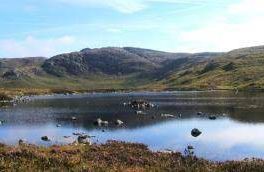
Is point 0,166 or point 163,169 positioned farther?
point 163,169

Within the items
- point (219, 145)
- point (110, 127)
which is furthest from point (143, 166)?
point (110, 127)

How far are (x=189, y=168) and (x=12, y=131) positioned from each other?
53901 mm

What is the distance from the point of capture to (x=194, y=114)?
107 meters

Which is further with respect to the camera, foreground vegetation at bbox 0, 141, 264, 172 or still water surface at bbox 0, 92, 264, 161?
still water surface at bbox 0, 92, 264, 161

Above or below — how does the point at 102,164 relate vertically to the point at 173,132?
above

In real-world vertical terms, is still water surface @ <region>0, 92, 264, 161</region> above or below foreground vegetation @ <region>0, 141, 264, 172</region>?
below

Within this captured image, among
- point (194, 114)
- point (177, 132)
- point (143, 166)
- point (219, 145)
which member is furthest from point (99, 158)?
point (194, 114)

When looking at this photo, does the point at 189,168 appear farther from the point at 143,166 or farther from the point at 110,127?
the point at 110,127

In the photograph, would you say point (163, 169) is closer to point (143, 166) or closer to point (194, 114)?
point (143, 166)

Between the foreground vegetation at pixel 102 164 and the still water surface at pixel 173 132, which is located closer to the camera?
the foreground vegetation at pixel 102 164

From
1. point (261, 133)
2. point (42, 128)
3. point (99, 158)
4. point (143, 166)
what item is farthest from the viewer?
point (42, 128)

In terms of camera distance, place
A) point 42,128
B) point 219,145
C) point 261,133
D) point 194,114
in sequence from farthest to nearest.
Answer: point 194,114 → point 42,128 → point 261,133 → point 219,145

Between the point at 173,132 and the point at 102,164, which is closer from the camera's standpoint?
the point at 102,164

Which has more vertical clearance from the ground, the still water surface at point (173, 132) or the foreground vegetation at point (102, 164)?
the foreground vegetation at point (102, 164)
